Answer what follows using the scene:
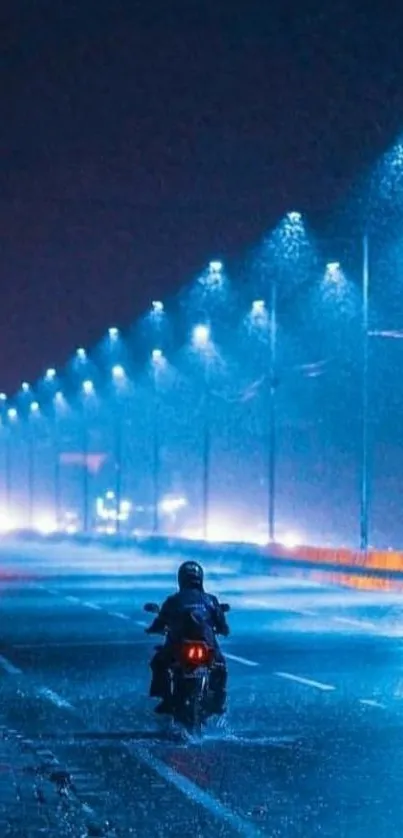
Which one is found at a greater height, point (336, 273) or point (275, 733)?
point (336, 273)

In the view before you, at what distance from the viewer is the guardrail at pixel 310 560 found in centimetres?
4438

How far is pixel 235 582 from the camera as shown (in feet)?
163

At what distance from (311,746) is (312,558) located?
3655cm

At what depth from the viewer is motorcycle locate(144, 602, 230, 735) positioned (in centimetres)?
1539

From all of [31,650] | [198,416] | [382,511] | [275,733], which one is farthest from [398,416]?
[275,733]

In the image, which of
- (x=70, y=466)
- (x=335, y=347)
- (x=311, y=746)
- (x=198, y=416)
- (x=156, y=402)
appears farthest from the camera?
(x=70, y=466)

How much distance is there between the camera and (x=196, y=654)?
606 inches

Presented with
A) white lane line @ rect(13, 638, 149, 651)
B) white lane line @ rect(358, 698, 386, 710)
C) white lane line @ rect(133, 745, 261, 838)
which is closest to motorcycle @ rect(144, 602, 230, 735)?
white lane line @ rect(133, 745, 261, 838)

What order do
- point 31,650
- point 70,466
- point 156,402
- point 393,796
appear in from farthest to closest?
point 70,466 → point 156,402 → point 31,650 → point 393,796

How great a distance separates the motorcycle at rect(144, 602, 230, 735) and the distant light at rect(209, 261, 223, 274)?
55.1 meters

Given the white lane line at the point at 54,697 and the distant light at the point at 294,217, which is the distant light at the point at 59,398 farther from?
the white lane line at the point at 54,697

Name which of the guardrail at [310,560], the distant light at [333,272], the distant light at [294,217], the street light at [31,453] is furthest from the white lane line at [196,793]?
the street light at [31,453]

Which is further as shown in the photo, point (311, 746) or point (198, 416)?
point (198, 416)

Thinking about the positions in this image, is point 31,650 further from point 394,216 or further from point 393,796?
point 394,216
